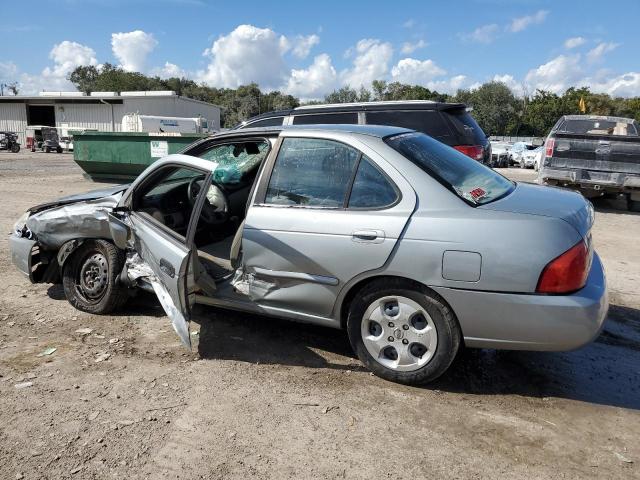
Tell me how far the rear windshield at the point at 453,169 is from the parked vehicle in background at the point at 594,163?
7711 mm

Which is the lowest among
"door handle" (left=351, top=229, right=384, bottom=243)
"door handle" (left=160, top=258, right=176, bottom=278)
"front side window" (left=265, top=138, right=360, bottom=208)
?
"door handle" (left=160, top=258, right=176, bottom=278)

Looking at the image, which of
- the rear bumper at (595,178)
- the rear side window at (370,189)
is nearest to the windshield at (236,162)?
the rear side window at (370,189)

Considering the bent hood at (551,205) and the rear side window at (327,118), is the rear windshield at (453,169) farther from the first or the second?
the rear side window at (327,118)

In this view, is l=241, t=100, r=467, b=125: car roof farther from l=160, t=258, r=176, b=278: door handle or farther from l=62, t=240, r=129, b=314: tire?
l=160, t=258, r=176, b=278: door handle

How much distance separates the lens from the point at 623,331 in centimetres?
443

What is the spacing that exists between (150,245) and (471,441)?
262 centimetres

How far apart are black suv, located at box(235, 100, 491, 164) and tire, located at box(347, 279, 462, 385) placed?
15.4 ft

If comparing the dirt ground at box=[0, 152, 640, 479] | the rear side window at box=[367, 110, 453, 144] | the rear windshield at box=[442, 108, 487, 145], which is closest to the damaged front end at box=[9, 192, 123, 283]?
the dirt ground at box=[0, 152, 640, 479]

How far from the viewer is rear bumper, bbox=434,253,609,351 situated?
114 inches

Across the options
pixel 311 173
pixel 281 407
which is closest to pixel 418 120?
pixel 311 173

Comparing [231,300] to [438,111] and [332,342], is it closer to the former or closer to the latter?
[332,342]

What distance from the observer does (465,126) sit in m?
7.78

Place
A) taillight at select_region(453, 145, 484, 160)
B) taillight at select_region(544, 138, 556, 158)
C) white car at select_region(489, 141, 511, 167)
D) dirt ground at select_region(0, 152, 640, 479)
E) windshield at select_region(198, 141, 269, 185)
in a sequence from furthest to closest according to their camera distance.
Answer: white car at select_region(489, 141, 511, 167) < taillight at select_region(544, 138, 556, 158) < taillight at select_region(453, 145, 484, 160) < windshield at select_region(198, 141, 269, 185) < dirt ground at select_region(0, 152, 640, 479)

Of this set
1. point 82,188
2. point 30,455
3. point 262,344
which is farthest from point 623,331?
point 82,188
